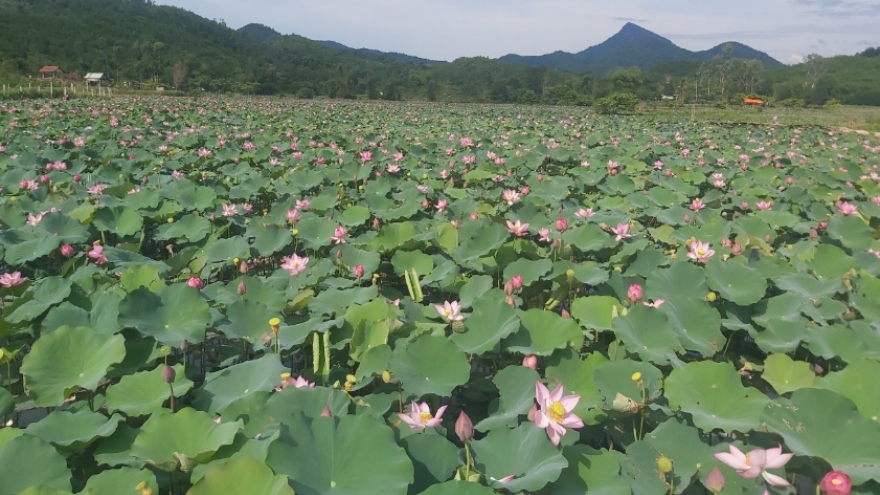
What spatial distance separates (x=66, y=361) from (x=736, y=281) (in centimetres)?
258

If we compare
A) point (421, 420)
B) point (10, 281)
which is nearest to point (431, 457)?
point (421, 420)

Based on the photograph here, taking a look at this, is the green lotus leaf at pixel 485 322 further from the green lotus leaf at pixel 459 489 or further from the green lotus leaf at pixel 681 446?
A: the green lotus leaf at pixel 459 489

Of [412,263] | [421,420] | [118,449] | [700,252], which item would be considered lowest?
[118,449]

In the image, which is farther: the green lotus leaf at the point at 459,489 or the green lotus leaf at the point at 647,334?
the green lotus leaf at the point at 647,334

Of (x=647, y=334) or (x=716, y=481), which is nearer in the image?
(x=716, y=481)

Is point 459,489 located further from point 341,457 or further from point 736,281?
point 736,281

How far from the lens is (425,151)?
7.48 m

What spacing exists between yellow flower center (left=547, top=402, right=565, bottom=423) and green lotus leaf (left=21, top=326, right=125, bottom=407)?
128 cm

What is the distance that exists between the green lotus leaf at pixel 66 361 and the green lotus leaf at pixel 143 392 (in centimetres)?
8

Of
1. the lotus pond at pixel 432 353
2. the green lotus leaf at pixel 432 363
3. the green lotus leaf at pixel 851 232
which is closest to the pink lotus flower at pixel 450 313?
the lotus pond at pixel 432 353

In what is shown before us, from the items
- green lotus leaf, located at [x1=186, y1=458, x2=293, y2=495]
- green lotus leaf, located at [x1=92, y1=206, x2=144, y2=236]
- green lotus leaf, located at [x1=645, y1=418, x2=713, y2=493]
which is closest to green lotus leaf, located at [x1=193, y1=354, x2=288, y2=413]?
green lotus leaf, located at [x1=186, y1=458, x2=293, y2=495]

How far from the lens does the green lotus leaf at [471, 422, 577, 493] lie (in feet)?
4.27

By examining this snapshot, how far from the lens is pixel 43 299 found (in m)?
2.15

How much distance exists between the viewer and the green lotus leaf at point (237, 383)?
169 centimetres
